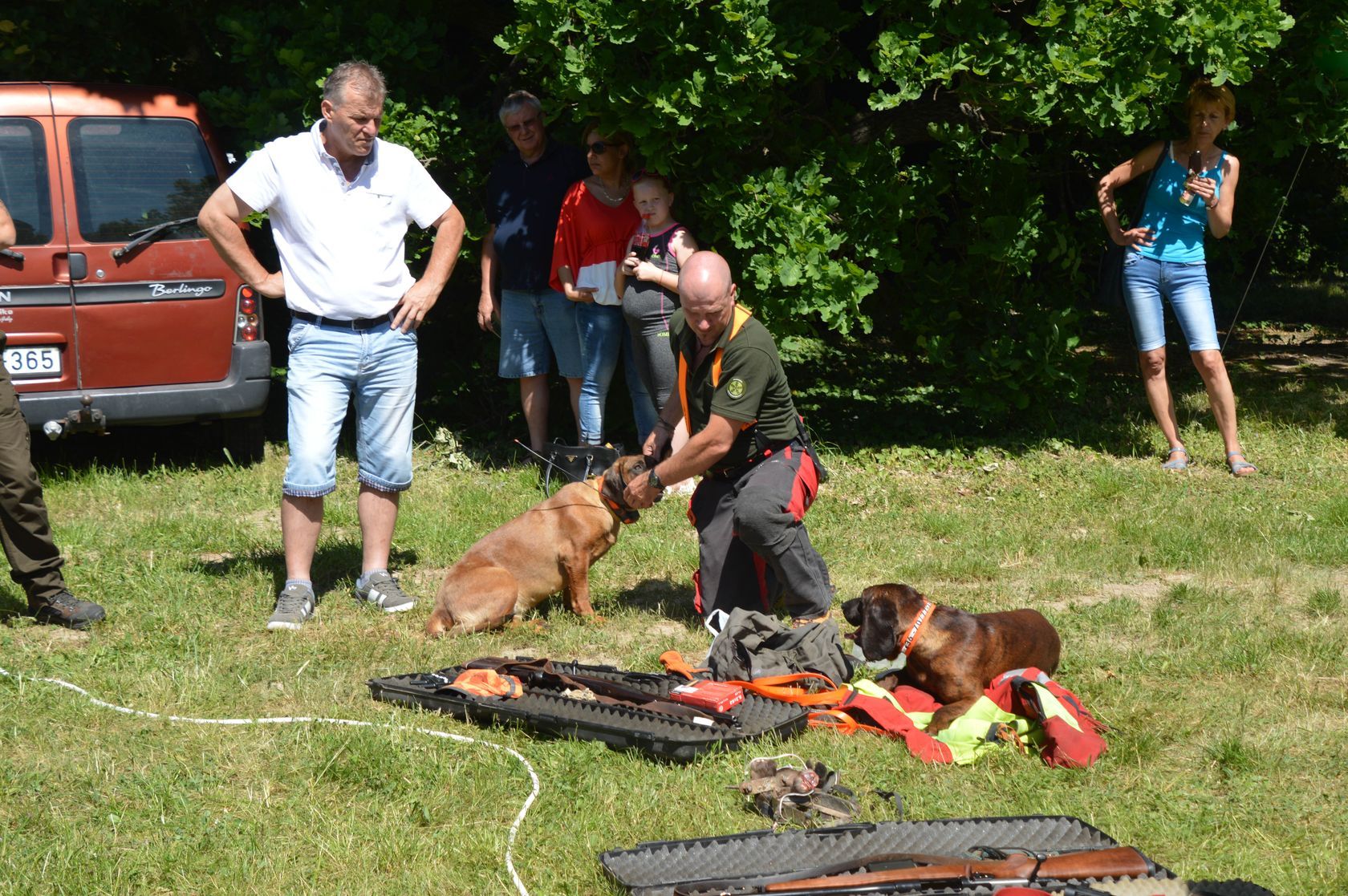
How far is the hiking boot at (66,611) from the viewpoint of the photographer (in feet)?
18.7

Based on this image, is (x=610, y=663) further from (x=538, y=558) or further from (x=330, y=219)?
(x=330, y=219)

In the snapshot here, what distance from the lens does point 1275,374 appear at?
1141 centimetres

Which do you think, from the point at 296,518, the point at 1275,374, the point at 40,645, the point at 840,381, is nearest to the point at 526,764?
the point at 296,518

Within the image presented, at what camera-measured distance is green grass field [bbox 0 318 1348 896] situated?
12.2 ft

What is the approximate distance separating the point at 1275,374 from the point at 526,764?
9.38 m

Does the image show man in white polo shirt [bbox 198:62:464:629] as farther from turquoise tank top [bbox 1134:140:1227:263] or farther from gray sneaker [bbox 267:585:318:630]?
turquoise tank top [bbox 1134:140:1227:263]

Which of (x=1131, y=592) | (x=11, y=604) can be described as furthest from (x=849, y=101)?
(x=11, y=604)

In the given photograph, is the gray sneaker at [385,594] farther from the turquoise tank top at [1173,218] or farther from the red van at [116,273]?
the turquoise tank top at [1173,218]

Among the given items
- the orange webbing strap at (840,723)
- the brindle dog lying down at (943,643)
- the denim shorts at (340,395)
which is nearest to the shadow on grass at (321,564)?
the denim shorts at (340,395)

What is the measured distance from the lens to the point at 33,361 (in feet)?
25.7

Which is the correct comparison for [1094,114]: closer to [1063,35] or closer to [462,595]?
[1063,35]

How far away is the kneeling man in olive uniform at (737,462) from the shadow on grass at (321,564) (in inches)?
65.2

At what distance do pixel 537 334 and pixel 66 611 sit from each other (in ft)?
11.6

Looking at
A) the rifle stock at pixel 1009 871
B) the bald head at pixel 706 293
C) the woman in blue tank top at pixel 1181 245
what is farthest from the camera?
the woman in blue tank top at pixel 1181 245
